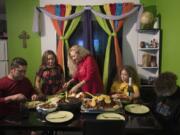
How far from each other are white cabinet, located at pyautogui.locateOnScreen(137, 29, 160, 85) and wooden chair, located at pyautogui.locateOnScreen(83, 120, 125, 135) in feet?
7.79

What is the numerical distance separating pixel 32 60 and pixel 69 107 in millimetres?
2326

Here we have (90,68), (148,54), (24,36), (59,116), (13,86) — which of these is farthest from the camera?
(24,36)

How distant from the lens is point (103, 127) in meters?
1.65

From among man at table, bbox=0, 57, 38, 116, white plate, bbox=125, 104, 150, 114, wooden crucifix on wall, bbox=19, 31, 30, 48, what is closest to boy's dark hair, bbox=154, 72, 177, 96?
white plate, bbox=125, 104, 150, 114

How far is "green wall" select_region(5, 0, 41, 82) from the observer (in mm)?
4148

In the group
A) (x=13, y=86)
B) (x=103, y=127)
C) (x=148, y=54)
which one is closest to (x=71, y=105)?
(x=103, y=127)

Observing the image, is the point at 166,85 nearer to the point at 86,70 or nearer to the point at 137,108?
the point at 137,108

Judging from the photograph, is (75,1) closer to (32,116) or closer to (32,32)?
(32,32)

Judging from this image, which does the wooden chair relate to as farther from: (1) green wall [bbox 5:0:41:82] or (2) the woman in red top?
(1) green wall [bbox 5:0:41:82]

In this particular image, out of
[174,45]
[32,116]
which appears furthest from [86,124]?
[174,45]

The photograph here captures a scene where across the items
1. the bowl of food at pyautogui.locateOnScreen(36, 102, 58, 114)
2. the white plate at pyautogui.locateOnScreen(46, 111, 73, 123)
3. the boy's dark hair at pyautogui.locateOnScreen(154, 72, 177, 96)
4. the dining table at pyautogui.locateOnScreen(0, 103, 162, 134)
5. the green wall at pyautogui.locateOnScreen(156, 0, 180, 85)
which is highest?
the green wall at pyautogui.locateOnScreen(156, 0, 180, 85)

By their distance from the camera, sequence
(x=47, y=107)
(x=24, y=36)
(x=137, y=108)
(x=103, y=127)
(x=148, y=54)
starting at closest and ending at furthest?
(x=103, y=127)
(x=47, y=107)
(x=137, y=108)
(x=148, y=54)
(x=24, y=36)

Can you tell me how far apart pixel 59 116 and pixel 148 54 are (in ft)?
7.74

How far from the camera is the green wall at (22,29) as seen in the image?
4.15m
